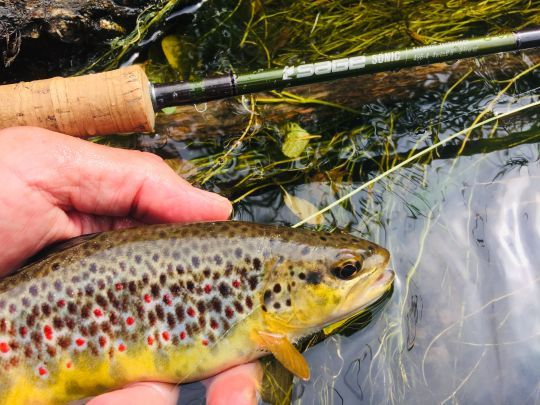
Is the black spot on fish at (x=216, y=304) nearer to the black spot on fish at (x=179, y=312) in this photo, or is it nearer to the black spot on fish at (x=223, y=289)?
the black spot on fish at (x=223, y=289)

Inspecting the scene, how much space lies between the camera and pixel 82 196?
3.15 m

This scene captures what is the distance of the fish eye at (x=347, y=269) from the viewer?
2.83 meters

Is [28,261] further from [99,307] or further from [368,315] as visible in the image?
[368,315]

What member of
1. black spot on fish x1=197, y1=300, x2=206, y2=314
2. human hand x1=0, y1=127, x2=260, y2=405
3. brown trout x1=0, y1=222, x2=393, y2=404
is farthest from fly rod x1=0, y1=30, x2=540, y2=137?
black spot on fish x1=197, y1=300, x2=206, y2=314

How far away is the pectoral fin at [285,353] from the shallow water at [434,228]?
497mm

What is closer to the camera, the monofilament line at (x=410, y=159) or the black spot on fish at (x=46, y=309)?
the black spot on fish at (x=46, y=309)

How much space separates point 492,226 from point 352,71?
1.32 m

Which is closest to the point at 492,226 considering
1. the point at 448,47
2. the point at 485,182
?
the point at 485,182

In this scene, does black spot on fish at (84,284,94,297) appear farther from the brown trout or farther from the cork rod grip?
the cork rod grip

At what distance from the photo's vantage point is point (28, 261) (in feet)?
10.2

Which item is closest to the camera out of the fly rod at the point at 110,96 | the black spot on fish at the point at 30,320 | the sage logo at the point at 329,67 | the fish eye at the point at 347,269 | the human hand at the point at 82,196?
the black spot on fish at the point at 30,320

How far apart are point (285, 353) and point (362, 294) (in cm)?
47

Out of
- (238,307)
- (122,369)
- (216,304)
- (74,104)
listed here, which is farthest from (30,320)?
(74,104)

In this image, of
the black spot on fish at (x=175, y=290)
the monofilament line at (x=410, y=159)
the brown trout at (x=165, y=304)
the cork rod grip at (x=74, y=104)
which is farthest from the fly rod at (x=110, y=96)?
the black spot on fish at (x=175, y=290)
